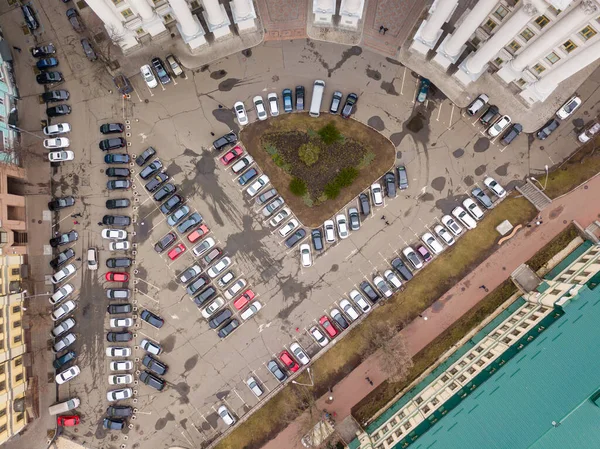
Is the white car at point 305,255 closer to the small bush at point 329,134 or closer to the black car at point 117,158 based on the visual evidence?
the small bush at point 329,134

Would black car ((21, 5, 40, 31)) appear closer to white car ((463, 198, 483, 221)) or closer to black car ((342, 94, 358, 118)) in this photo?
black car ((342, 94, 358, 118))

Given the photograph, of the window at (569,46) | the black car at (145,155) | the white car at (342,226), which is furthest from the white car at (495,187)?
the black car at (145,155)

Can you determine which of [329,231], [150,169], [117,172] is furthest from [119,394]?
[329,231]

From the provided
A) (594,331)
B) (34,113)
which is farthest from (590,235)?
(34,113)

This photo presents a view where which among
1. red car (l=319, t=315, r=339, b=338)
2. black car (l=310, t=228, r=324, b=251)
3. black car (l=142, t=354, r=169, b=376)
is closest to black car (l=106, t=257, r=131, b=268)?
black car (l=142, t=354, r=169, b=376)

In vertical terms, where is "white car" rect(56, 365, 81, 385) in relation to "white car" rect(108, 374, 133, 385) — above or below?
above

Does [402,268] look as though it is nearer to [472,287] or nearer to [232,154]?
[472,287]
